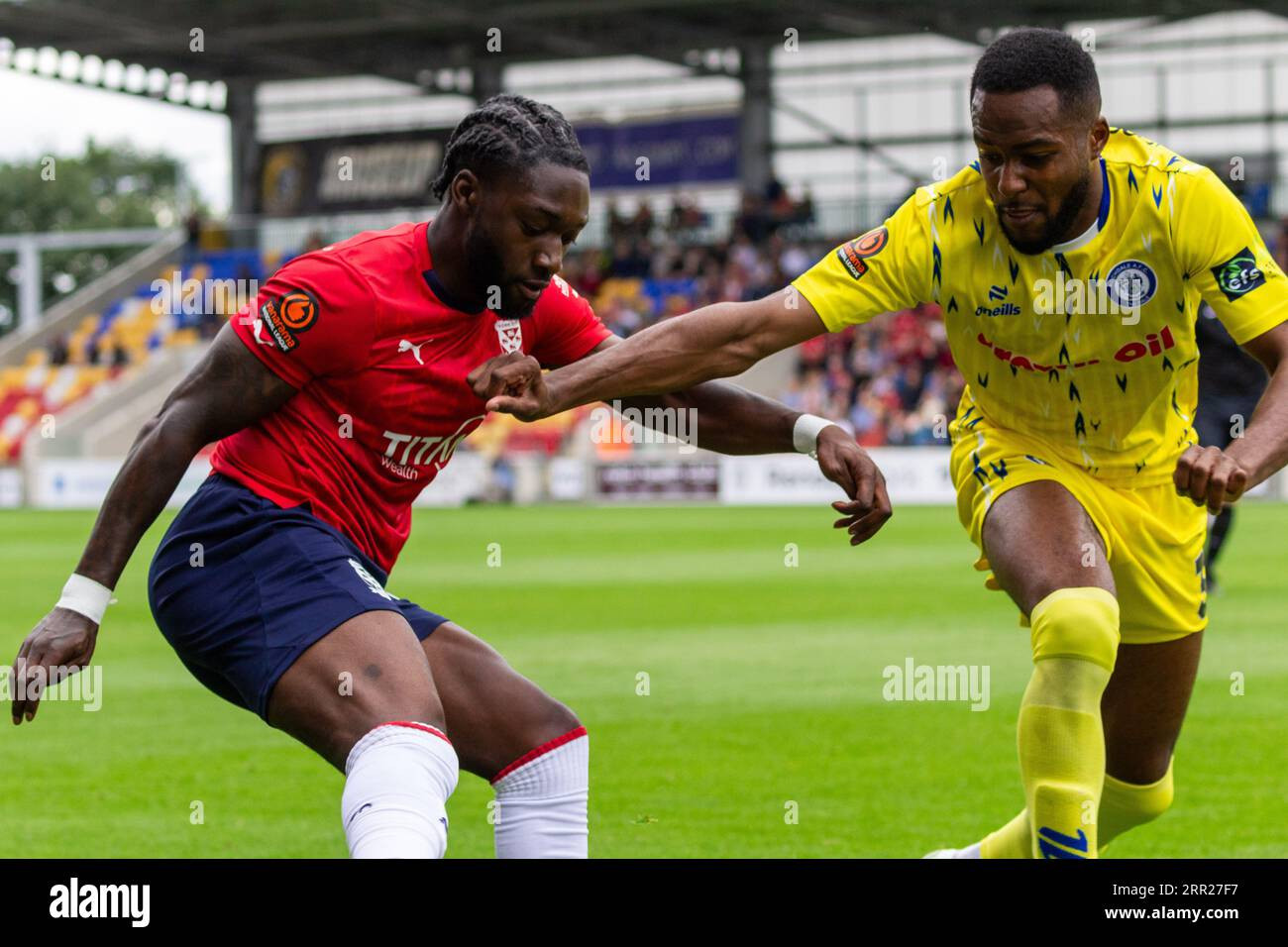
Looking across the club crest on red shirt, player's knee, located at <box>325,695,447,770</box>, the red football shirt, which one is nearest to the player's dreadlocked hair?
the red football shirt

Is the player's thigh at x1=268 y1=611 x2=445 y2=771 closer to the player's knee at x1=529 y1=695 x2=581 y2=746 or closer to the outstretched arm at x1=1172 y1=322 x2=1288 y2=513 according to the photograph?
the player's knee at x1=529 y1=695 x2=581 y2=746

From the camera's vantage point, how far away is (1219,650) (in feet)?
39.1

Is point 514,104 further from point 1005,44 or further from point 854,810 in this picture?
point 854,810

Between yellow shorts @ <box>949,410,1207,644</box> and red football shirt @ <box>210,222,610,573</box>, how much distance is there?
4.81 ft

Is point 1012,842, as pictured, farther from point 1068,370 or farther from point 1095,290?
point 1095,290

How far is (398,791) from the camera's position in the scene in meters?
3.84

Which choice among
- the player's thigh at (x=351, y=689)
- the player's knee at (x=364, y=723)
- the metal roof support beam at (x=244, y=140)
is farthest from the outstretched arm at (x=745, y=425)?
the metal roof support beam at (x=244, y=140)

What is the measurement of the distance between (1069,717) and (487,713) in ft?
4.80

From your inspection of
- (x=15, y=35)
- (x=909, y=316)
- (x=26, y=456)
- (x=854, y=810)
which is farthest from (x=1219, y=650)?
(x=15, y=35)

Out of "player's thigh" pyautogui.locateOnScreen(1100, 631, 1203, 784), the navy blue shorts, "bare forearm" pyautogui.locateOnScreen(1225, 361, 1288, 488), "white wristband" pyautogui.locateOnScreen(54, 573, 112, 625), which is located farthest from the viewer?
"player's thigh" pyautogui.locateOnScreen(1100, 631, 1203, 784)

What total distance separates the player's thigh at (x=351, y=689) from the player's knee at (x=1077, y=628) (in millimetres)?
1567

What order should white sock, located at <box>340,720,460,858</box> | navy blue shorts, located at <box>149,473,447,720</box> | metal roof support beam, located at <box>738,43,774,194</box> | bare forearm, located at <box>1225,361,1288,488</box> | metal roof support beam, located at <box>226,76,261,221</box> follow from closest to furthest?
white sock, located at <box>340,720,460,858</box> < navy blue shorts, located at <box>149,473,447,720</box> < bare forearm, located at <box>1225,361,1288,488</box> < metal roof support beam, located at <box>738,43,774,194</box> < metal roof support beam, located at <box>226,76,261,221</box>

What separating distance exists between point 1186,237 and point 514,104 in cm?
178

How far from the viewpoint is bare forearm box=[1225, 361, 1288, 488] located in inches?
177
